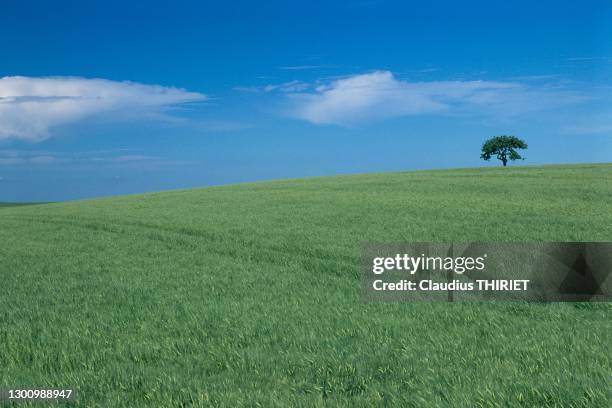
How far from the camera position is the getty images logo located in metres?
13.1

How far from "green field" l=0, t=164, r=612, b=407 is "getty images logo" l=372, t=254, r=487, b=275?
40.4 inches

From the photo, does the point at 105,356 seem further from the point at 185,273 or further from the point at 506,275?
the point at 506,275

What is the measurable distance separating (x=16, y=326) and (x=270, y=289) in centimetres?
488

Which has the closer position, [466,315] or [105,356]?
[105,356]

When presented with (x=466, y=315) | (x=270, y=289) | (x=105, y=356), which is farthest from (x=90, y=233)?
(x=466, y=315)

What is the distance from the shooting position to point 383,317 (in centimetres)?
888

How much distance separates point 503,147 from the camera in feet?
293

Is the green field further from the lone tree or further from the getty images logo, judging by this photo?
the lone tree

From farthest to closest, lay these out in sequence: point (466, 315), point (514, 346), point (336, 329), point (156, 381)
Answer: point (466, 315)
point (336, 329)
point (514, 346)
point (156, 381)
